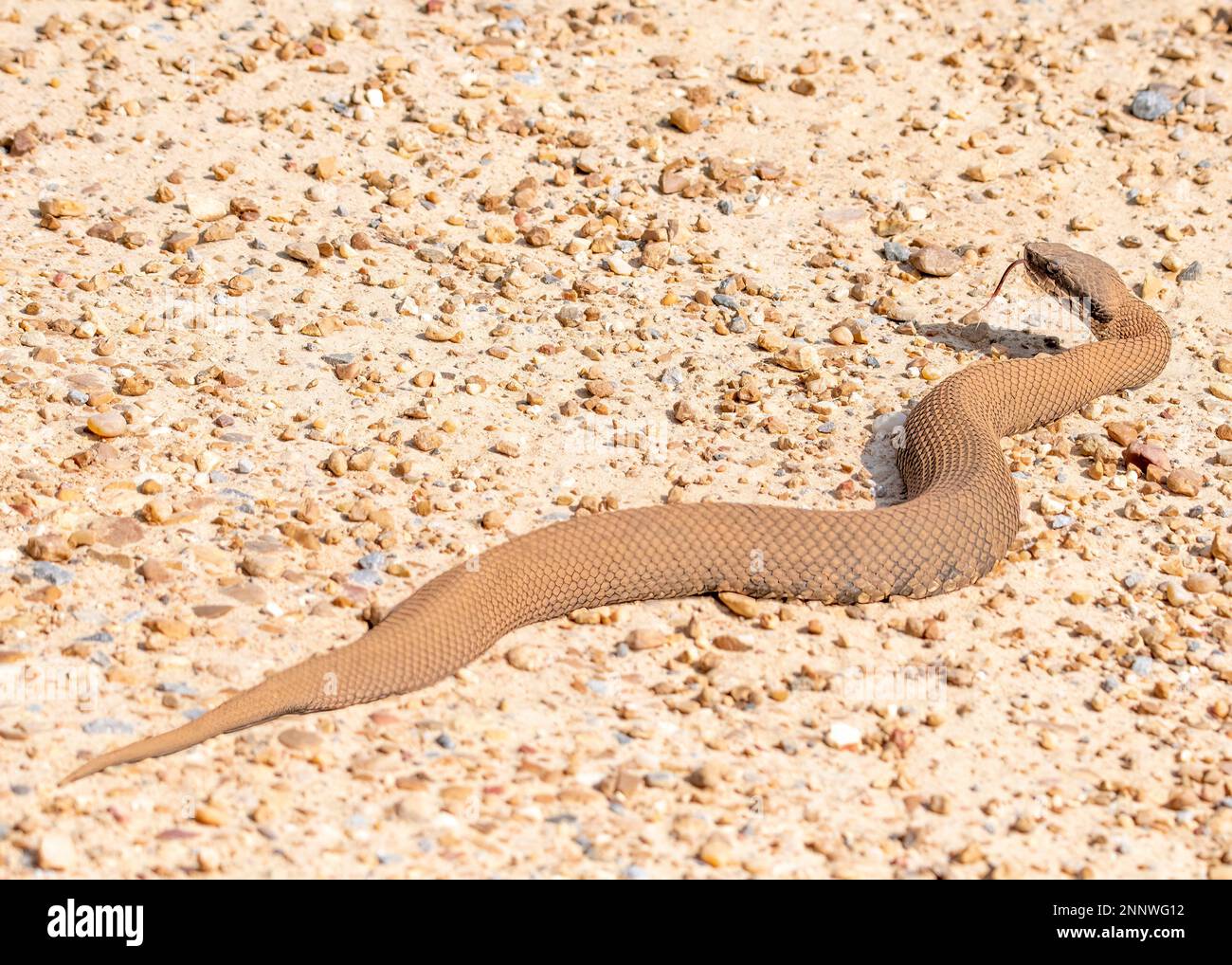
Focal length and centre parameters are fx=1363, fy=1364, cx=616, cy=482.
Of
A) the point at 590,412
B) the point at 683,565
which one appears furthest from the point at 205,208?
the point at 683,565

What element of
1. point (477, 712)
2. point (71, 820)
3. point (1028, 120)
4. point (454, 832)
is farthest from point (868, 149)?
point (71, 820)

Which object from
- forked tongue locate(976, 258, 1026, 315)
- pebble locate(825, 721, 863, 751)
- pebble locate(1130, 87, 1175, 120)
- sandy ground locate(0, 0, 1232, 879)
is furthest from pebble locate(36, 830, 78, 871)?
pebble locate(1130, 87, 1175, 120)

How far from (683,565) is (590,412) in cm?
128

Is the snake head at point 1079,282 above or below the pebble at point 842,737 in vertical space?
above

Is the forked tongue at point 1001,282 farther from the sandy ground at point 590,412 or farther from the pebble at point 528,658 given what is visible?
the pebble at point 528,658

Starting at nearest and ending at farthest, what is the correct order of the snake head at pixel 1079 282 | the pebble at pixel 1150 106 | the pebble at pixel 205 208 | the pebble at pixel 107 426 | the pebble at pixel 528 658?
the pebble at pixel 528 658
the pebble at pixel 107 426
the snake head at pixel 1079 282
the pebble at pixel 205 208
the pebble at pixel 1150 106

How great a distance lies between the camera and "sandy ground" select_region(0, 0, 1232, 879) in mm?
4082

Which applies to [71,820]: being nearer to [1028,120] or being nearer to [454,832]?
[454,832]

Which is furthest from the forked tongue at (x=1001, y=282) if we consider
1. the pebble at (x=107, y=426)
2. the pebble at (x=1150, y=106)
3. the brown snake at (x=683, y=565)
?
the pebble at (x=107, y=426)

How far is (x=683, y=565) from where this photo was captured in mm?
4957

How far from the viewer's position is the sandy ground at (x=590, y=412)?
4.08m

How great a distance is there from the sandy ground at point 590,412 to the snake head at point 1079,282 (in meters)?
0.22

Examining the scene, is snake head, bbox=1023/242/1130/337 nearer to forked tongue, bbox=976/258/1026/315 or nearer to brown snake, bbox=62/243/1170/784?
forked tongue, bbox=976/258/1026/315

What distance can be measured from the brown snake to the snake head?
4.12 feet
